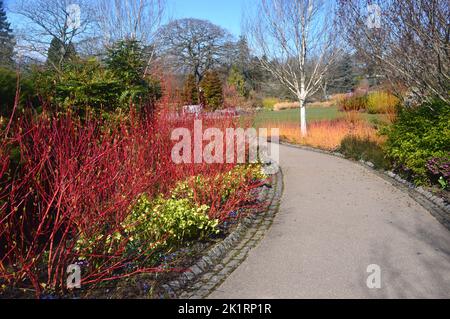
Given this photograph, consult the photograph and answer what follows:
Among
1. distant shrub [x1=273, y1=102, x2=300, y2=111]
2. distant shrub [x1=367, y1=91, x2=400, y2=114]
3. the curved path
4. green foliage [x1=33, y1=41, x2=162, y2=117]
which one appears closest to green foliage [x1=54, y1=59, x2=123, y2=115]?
green foliage [x1=33, y1=41, x2=162, y2=117]

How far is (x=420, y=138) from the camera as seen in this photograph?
24.3ft

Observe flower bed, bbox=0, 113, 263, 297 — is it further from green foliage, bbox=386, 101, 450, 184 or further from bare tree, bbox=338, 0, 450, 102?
bare tree, bbox=338, 0, 450, 102

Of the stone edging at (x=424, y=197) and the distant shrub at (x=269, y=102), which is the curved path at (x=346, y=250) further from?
the distant shrub at (x=269, y=102)

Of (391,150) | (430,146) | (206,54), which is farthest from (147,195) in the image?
(206,54)

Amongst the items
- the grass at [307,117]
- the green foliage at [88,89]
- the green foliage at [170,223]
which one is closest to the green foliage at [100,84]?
the green foliage at [88,89]

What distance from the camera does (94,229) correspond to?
3.71m

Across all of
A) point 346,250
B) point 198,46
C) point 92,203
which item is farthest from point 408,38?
point 198,46

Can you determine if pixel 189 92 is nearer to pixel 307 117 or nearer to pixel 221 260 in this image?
pixel 221 260

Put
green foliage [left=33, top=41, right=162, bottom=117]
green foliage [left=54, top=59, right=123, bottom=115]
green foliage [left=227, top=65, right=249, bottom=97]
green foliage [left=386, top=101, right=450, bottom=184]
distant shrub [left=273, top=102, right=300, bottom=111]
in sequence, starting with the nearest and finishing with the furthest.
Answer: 1. green foliage [left=33, top=41, right=162, bottom=117]
2. green foliage [left=54, top=59, right=123, bottom=115]
3. green foliage [left=386, top=101, right=450, bottom=184]
4. green foliage [left=227, top=65, right=249, bottom=97]
5. distant shrub [left=273, top=102, right=300, bottom=111]

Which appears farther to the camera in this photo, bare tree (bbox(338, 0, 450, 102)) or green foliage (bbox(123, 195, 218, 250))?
bare tree (bbox(338, 0, 450, 102))

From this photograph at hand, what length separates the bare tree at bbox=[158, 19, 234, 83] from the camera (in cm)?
4281

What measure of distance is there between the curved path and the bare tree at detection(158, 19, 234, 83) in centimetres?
3785

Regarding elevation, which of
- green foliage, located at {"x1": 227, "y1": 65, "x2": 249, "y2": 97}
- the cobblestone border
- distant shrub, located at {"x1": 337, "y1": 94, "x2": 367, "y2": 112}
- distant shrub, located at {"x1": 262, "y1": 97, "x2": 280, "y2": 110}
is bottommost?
the cobblestone border
